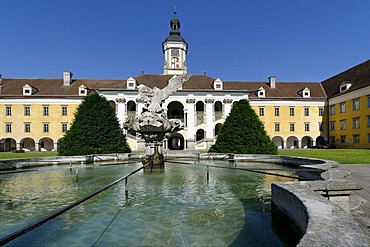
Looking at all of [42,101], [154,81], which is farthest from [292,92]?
[42,101]

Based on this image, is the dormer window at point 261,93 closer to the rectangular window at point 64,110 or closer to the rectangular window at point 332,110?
the rectangular window at point 332,110

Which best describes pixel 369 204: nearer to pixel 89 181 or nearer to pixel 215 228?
pixel 215 228

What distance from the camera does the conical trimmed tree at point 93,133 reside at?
2039cm

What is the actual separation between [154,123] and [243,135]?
9.87 meters

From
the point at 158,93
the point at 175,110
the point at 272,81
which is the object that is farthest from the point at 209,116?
the point at 158,93

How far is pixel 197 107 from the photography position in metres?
50.9

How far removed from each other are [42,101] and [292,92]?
4608cm

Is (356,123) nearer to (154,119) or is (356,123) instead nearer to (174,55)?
(154,119)

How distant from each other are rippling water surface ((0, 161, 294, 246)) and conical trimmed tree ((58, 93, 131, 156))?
11697 millimetres

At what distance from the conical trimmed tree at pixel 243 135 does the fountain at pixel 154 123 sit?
7.85 metres

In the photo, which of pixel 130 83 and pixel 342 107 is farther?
pixel 130 83

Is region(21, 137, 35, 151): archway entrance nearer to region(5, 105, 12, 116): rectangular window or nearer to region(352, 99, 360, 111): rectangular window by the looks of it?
region(5, 105, 12, 116): rectangular window

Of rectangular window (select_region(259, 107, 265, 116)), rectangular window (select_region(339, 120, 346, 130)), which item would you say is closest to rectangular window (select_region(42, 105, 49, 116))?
rectangular window (select_region(259, 107, 265, 116))

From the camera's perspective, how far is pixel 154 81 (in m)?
47.4
